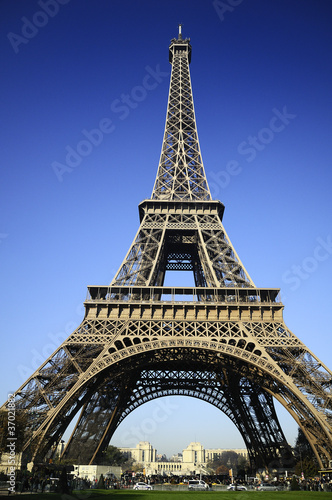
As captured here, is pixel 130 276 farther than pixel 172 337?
Yes

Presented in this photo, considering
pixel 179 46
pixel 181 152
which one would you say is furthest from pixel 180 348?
pixel 179 46

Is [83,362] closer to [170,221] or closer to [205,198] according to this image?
[170,221]

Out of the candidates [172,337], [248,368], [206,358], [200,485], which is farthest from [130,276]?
[200,485]

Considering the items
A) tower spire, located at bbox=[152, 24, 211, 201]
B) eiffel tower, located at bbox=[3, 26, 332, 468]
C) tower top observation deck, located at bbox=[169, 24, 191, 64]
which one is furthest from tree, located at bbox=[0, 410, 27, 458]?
tower top observation deck, located at bbox=[169, 24, 191, 64]

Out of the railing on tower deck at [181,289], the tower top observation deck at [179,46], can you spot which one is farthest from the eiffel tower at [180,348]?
the tower top observation deck at [179,46]

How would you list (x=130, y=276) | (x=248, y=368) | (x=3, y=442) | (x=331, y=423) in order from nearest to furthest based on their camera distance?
1. (x=3, y=442)
2. (x=331, y=423)
3. (x=248, y=368)
4. (x=130, y=276)

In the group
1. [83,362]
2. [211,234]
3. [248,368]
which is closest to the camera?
[83,362]

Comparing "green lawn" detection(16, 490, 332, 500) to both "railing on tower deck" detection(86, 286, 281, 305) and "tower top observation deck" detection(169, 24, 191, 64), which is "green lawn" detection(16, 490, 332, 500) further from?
"tower top observation deck" detection(169, 24, 191, 64)

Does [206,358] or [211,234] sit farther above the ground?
[211,234]
